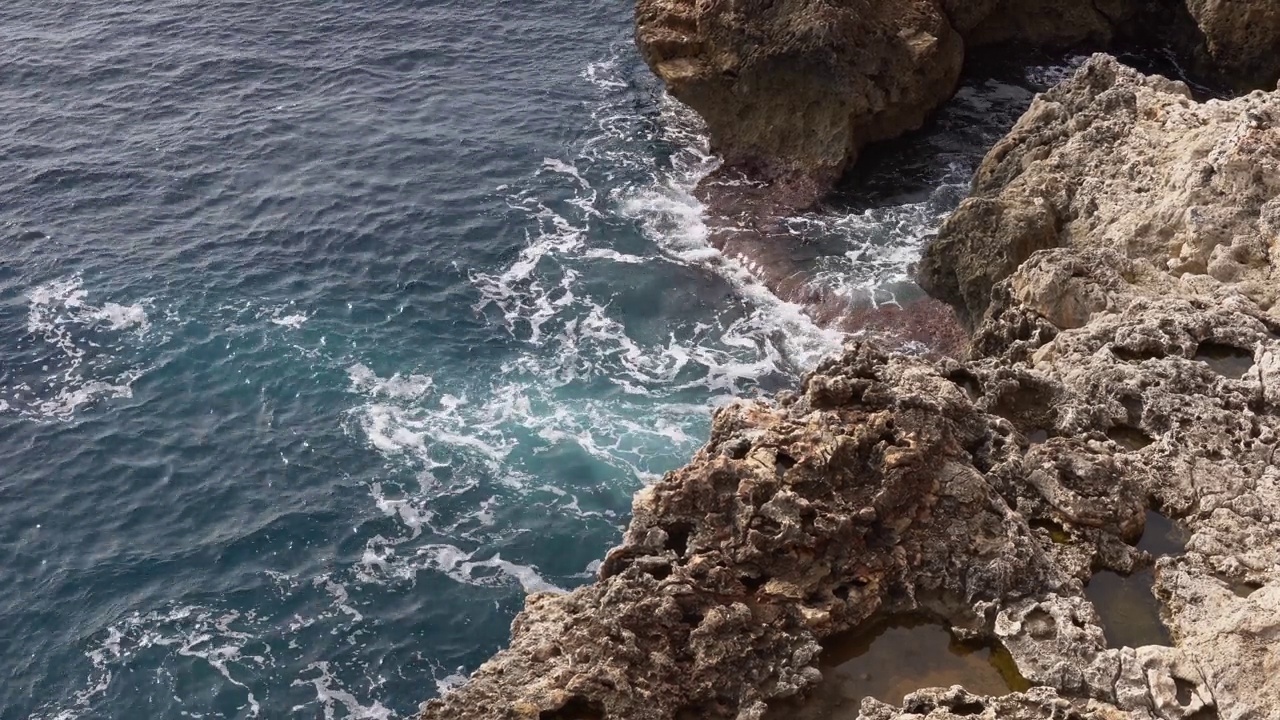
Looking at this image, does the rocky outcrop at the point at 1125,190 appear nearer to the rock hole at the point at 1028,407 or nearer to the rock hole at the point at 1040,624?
the rock hole at the point at 1028,407

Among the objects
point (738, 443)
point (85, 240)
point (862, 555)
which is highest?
point (738, 443)

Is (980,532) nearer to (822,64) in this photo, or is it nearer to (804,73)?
(822,64)

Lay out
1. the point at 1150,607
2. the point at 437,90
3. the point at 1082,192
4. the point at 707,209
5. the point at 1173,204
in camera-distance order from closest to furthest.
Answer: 1. the point at 1150,607
2. the point at 1173,204
3. the point at 1082,192
4. the point at 707,209
5. the point at 437,90

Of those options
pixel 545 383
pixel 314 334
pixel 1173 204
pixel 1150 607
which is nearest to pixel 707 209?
pixel 545 383

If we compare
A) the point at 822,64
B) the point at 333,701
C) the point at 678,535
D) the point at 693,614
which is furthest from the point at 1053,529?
the point at 822,64

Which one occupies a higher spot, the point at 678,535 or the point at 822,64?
the point at 822,64

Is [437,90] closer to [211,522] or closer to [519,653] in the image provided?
[211,522]
